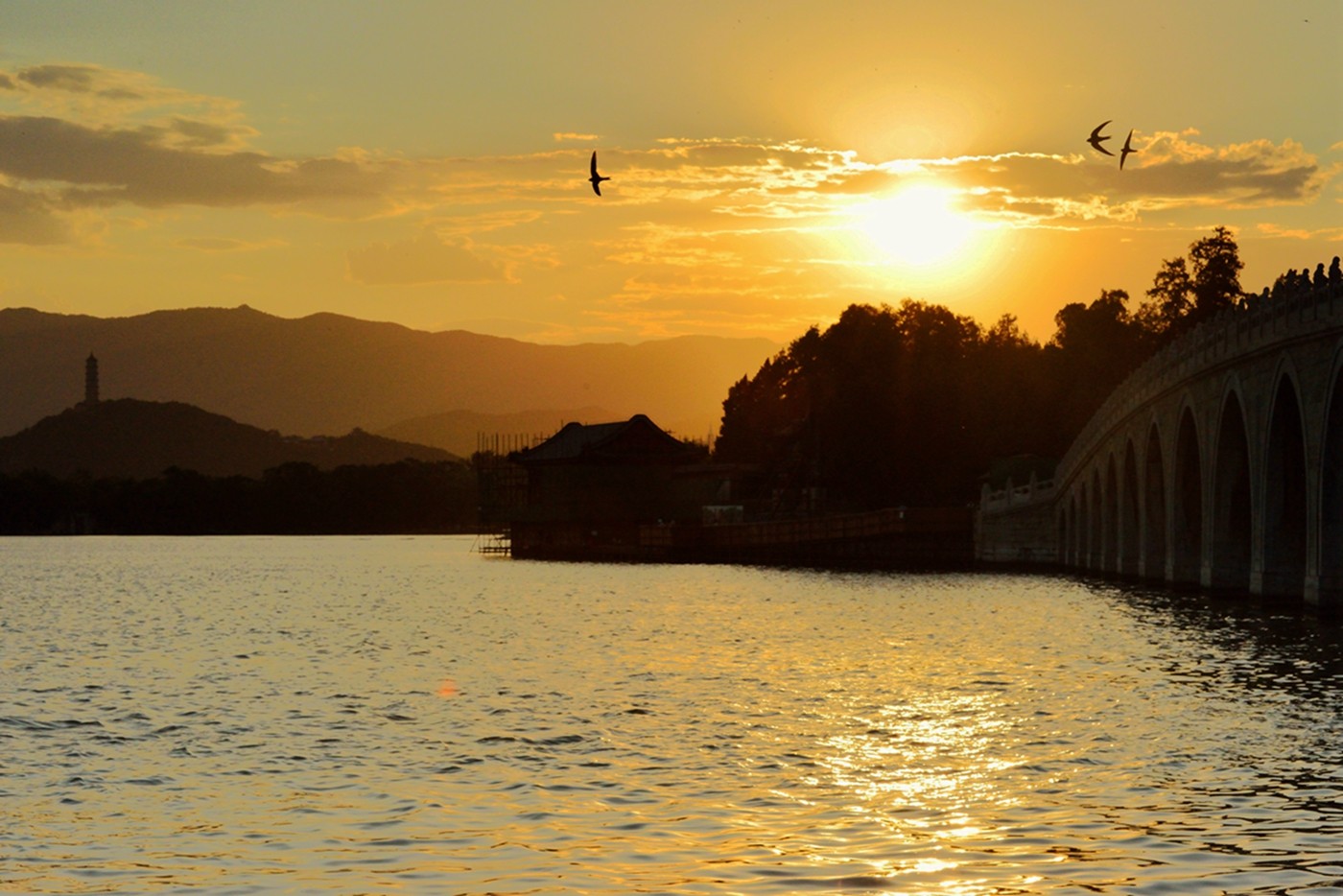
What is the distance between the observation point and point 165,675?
1676 inches

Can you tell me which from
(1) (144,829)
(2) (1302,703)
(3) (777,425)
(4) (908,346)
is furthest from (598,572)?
(1) (144,829)

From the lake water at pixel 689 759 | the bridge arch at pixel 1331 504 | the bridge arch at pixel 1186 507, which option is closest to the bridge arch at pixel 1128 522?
the bridge arch at pixel 1186 507

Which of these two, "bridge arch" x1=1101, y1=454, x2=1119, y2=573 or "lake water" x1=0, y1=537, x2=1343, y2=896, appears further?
"bridge arch" x1=1101, y1=454, x2=1119, y2=573

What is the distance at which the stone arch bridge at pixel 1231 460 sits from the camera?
157 feet

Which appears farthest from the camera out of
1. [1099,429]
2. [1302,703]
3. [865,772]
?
[1099,429]

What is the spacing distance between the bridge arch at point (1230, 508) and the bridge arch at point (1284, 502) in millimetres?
6285

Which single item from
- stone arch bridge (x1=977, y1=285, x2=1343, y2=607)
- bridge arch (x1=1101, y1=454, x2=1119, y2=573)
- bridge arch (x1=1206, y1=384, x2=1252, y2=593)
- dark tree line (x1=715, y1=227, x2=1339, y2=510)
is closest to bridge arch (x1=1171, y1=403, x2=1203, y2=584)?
stone arch bridge (x1=977, y1=285, x2=1343, y2=607)

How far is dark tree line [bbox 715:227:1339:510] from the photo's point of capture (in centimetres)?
13625

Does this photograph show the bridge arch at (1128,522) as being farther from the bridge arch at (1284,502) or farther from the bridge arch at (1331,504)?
the bridge arch at (1331,504)

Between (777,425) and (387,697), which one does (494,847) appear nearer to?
(387,697)

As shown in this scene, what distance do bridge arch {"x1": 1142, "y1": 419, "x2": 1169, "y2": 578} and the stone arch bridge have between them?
7 cm

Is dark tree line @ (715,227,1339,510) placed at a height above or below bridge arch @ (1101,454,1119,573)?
above

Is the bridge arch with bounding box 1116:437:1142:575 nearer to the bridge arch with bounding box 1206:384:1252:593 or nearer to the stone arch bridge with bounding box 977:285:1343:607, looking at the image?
the stone arch bridge with bounding box 977:285:1343:607

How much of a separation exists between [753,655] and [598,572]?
242ft
